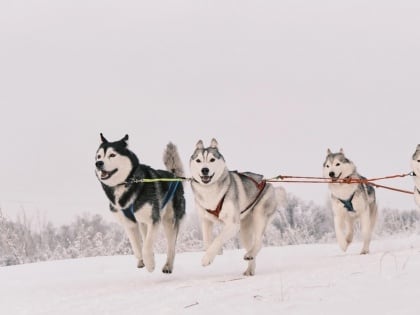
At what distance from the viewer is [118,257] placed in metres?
10.3

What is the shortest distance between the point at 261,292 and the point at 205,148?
7.82ft

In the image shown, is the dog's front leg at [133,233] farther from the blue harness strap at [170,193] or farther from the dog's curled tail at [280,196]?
the dog's curled tail at [280,196]

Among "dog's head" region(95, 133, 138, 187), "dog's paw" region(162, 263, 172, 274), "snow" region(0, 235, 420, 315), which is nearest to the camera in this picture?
"snow" region(0, 235, 420, 315)

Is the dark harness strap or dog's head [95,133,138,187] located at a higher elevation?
dog's head [95,133,138,187]

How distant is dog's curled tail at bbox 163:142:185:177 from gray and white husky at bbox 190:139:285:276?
3.99 ft

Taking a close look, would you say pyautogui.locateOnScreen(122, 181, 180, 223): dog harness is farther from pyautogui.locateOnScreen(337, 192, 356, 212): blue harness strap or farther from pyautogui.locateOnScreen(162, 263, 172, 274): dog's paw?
pyautogui.locateOnScreen(337, 192, 356, 212): blue harness strap

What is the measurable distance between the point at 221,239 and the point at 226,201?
50 centimetres

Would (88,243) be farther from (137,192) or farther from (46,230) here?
(137,192)

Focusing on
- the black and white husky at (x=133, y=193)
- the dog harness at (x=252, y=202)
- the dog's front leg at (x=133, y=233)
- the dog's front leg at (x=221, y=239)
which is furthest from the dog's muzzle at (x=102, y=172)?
the dog's front leg at (x=221, y=239)

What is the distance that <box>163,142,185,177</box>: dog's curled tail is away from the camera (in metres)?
7.90

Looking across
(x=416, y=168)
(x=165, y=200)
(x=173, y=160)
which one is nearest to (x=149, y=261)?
(x=165, y=200)

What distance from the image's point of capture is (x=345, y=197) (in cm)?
858

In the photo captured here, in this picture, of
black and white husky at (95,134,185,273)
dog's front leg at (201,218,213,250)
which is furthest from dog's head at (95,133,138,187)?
dog's front leg at (201,218,213,250)

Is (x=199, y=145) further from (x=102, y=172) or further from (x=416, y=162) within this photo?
(x=416, y=162)
